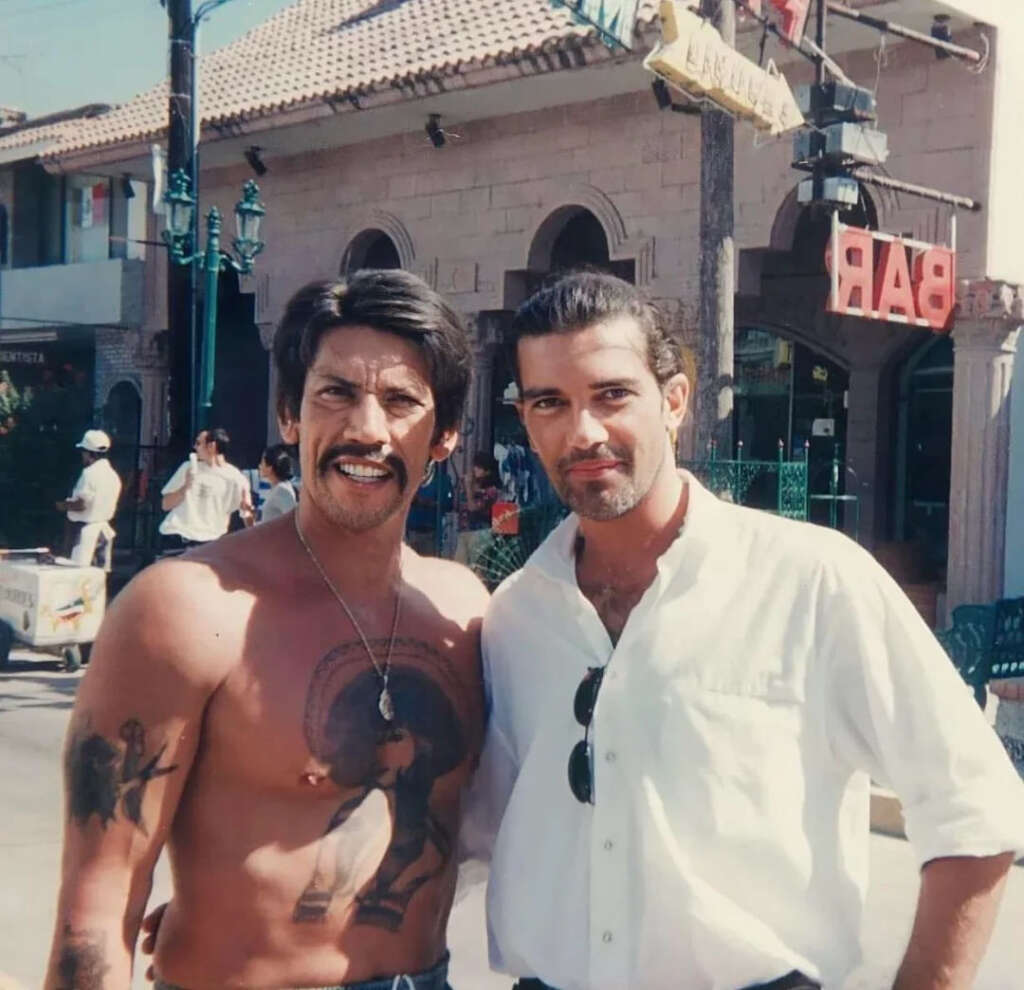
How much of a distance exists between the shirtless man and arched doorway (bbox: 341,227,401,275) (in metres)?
13.2

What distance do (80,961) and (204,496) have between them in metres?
9.84

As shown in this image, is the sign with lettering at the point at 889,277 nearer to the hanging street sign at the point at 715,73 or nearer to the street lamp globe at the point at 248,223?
the hanging street sign at the point at 715,73

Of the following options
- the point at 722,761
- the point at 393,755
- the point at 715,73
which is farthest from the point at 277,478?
the point at 722,761

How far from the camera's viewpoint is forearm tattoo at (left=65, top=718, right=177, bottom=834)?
2012 mm

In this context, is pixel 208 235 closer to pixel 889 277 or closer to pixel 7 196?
pixel 889 277

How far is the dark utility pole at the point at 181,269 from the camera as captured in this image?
14570 mm

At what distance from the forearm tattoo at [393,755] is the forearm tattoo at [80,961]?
284mm

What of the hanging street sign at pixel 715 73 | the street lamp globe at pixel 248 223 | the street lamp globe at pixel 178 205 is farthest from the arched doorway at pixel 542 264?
the hanging street sign at pixel 715 73

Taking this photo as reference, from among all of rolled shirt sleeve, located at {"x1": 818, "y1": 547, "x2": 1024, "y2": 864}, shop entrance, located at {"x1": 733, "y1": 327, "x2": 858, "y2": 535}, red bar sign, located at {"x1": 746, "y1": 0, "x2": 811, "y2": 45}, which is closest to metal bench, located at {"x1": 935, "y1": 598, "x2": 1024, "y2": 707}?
red bar sign, located at {"x1": 746, "y1": 0, "x2": 811, "y2": 45}

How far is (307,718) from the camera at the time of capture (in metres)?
2.14

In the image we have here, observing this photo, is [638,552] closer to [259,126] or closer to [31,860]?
[31,860]

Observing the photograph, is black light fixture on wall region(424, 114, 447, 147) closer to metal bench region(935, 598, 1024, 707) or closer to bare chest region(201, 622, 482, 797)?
metal bench region(935, 598, 1024, 707)

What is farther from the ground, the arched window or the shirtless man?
the arched window

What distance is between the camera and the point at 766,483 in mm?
12758
